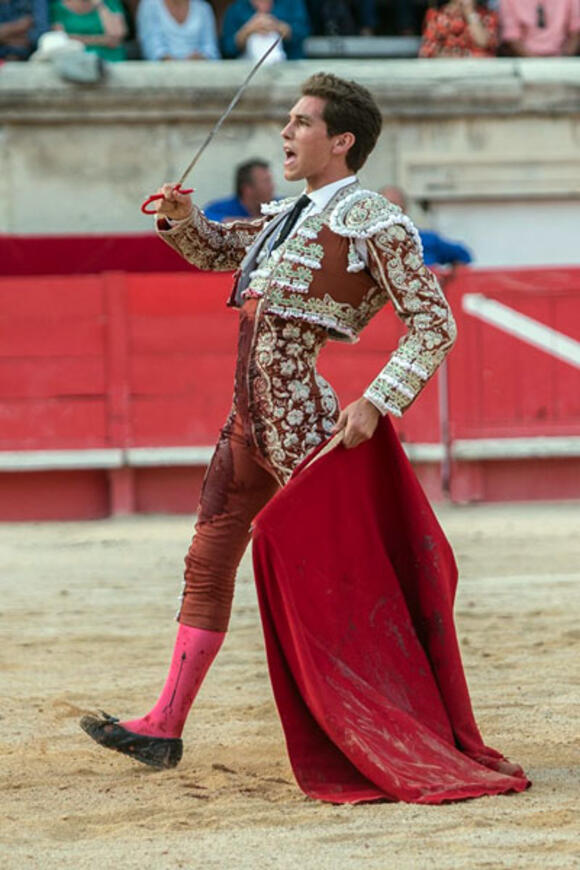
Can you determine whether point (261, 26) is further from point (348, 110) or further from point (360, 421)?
point (360, 421)

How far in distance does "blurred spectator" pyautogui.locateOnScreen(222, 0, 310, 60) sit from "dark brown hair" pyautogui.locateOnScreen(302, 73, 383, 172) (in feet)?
21.9

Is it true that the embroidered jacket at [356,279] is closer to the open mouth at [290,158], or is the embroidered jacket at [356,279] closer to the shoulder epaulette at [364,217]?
the shoulder epaulette at [364,217]

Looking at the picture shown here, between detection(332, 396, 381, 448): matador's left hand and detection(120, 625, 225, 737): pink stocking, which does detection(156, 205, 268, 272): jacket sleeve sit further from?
detection(120, 625, 225, 737): pink stocking

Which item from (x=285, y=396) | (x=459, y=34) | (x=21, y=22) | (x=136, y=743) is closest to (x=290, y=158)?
(x=285, y=396)

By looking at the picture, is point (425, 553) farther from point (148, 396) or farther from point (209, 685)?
point (148, 396)

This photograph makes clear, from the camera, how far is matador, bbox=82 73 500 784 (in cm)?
311

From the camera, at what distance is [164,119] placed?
990 cm

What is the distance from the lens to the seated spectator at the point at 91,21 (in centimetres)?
982

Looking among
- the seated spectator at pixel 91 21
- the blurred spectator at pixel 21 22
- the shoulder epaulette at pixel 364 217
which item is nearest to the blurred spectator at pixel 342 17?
the seated spectator at pixel 91 21

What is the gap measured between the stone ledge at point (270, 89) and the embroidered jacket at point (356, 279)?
6.59 metres

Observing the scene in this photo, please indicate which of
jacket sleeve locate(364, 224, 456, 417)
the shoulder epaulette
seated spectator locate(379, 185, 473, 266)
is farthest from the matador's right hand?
seated spectator locate(379, 185, 473, 266)

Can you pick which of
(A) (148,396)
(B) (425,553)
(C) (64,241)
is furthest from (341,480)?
(C) (64,241)

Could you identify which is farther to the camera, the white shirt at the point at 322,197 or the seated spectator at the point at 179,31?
the seated spectator at the point at 179,31

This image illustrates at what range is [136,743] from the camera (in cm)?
336
